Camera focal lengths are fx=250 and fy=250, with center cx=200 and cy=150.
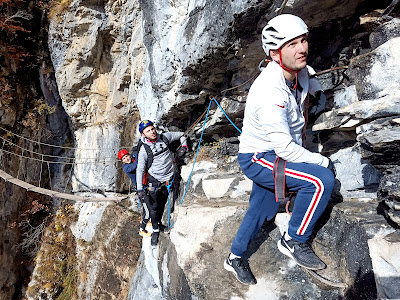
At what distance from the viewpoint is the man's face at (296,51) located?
1.93 m

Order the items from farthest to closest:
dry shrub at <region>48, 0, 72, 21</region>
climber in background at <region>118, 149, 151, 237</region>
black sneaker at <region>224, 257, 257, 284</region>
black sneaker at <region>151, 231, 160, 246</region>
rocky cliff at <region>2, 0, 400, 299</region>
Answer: dry shrub at <region>48, 0, 72, 21</region> → black sneaker at <region>151, 231, 160, 246</region> → climber in background at <region>118, 149, 151, 237</region> → black sneaker at <region>224, 257, 257, 284</region> → rocky cliff at <region>2, 0, 400, 299</region>

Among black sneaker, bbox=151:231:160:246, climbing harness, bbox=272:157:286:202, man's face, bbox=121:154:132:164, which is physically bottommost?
black sneaker, bbox=151:231:160:246

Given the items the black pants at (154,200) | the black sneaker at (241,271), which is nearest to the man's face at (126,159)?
the black pants at (154,200)

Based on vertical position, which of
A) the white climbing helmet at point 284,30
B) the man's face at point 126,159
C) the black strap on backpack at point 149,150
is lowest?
the man's face at point 126,159

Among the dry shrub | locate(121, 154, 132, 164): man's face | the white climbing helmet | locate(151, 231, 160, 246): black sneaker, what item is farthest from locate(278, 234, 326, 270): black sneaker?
the dry shrub

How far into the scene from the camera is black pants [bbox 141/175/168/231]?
15.1ft

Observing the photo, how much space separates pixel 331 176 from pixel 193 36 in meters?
2.84

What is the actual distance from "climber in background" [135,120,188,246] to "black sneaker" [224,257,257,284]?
232cm

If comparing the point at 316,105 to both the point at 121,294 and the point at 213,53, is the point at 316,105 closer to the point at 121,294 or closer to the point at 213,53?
the point at 213,53

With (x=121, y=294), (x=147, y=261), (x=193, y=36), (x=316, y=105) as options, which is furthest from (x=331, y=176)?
(x=121, y=294)

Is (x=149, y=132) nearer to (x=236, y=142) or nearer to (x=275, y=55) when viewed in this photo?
(x=236, y=142)

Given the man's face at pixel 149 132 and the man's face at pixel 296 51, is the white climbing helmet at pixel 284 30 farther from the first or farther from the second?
the man's face at pixel 149 132

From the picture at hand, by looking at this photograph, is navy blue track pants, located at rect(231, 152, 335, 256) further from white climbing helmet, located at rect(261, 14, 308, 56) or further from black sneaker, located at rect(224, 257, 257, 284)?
white climbing helmet, located at rect(261, 14, 308, 56)

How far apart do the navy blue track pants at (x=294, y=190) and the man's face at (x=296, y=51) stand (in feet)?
2.45
